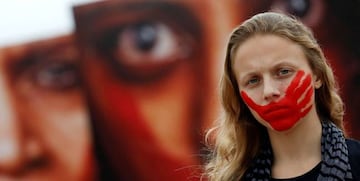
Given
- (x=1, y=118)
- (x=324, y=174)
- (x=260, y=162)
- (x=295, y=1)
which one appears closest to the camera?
(x=324, y=174)

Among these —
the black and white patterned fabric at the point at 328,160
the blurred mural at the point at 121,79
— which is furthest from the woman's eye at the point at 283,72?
the blurred mural at the point at 121,79

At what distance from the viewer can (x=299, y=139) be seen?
0.98 meters

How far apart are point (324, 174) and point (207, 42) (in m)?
2.01

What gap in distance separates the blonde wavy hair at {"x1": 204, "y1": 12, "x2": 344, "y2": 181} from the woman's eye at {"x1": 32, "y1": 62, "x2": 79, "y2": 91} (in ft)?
6.38

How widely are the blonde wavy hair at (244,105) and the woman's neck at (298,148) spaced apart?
0.05 m

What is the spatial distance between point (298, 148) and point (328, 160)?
7cm

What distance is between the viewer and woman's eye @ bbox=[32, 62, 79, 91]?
2969 mm

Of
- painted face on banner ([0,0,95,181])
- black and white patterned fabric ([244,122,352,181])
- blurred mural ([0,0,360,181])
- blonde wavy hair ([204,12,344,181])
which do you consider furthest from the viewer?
painted face on banner ([0,0,95,181])

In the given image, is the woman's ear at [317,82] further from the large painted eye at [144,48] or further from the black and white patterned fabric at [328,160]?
the large painted eye at [144,48]

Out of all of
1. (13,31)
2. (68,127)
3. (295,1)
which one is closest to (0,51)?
(13,31)

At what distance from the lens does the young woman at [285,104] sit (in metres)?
0.95

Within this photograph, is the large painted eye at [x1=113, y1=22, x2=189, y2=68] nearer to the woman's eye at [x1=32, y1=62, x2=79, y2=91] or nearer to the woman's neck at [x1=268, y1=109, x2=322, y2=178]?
the woman's eye at [x1=32, y1=62, x2=79, y2=91]

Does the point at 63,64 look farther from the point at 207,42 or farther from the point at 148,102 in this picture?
the point at 207,42

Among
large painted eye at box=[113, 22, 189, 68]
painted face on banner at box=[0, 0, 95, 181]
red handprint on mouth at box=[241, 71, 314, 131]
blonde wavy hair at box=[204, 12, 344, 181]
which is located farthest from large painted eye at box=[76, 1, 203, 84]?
red handprint on mouth at box=[241, 71, 314, 131]
